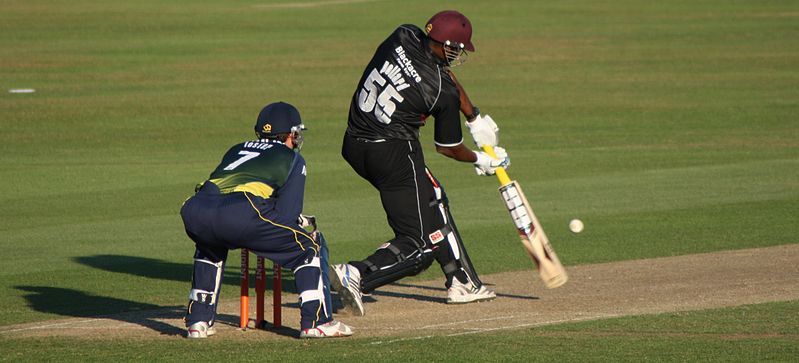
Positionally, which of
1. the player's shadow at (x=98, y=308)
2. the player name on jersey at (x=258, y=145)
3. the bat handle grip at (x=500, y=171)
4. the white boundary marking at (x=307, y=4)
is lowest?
the player's shadow at (x=98, y=308)

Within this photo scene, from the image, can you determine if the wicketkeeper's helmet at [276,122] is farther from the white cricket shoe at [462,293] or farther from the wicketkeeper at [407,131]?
the white cricket shoe at [462,293]

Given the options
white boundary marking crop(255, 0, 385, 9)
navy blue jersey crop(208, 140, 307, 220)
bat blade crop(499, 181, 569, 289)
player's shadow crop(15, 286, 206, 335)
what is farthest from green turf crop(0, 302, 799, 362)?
white boundary marking crop(255, 0, 385, 9)

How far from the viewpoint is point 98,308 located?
10305mm

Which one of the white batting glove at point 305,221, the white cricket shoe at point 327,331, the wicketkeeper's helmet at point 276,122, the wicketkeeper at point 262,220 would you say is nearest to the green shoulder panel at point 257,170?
the wicketkeeper at point 262,220

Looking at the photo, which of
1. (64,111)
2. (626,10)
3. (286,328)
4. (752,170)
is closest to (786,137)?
(752,170)

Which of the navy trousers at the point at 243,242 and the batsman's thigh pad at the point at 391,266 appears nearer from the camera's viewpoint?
the navy trousers at the point at 243,242

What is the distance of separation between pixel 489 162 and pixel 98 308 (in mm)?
3322

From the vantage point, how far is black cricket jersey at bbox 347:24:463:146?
31.6 ft

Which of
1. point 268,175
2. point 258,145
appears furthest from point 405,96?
point 268,175

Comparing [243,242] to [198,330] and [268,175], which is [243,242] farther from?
[198,330]

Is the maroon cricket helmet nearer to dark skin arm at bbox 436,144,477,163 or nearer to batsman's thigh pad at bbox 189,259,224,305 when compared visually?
dark skin arm at bbox 436,144,477,163

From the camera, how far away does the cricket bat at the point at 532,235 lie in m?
10.0

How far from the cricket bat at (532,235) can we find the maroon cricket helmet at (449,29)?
1.00 m

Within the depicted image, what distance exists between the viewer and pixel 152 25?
130ft
